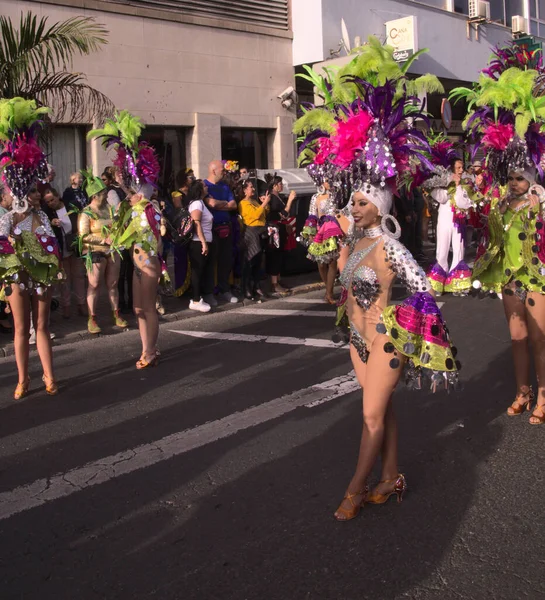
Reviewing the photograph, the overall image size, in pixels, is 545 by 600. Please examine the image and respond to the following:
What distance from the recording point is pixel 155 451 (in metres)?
5.42

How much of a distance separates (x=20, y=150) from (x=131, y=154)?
1.19m

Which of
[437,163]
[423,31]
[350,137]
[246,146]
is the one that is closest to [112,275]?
[437,163]

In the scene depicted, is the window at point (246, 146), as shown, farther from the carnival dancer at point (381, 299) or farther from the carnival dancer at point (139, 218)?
the carnival dancer at point (381, 299)

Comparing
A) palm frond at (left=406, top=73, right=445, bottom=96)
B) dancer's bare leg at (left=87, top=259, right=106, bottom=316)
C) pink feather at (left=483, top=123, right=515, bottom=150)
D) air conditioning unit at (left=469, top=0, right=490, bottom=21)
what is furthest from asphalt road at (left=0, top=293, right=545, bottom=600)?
air conditioning unit at (left=469, top=0, right=490, bottom=21)

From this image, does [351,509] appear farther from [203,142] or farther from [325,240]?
[203,142]

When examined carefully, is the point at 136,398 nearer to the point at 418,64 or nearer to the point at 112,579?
the point at 112,579

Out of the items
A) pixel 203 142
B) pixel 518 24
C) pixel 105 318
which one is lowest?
pixel 105 318

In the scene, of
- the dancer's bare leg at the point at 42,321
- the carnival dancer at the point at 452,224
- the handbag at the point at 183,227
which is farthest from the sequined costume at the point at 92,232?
the carnival dancer at the point at 452,224

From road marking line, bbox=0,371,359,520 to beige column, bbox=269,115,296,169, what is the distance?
1306 cm

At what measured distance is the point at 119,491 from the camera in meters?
4.74

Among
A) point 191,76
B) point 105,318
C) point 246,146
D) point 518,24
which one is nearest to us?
point 105,318

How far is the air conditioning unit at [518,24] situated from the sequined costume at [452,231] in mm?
15732

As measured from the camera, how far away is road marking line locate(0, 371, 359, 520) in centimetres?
473

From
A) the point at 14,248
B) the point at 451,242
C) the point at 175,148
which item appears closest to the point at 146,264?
the point at 14,248
